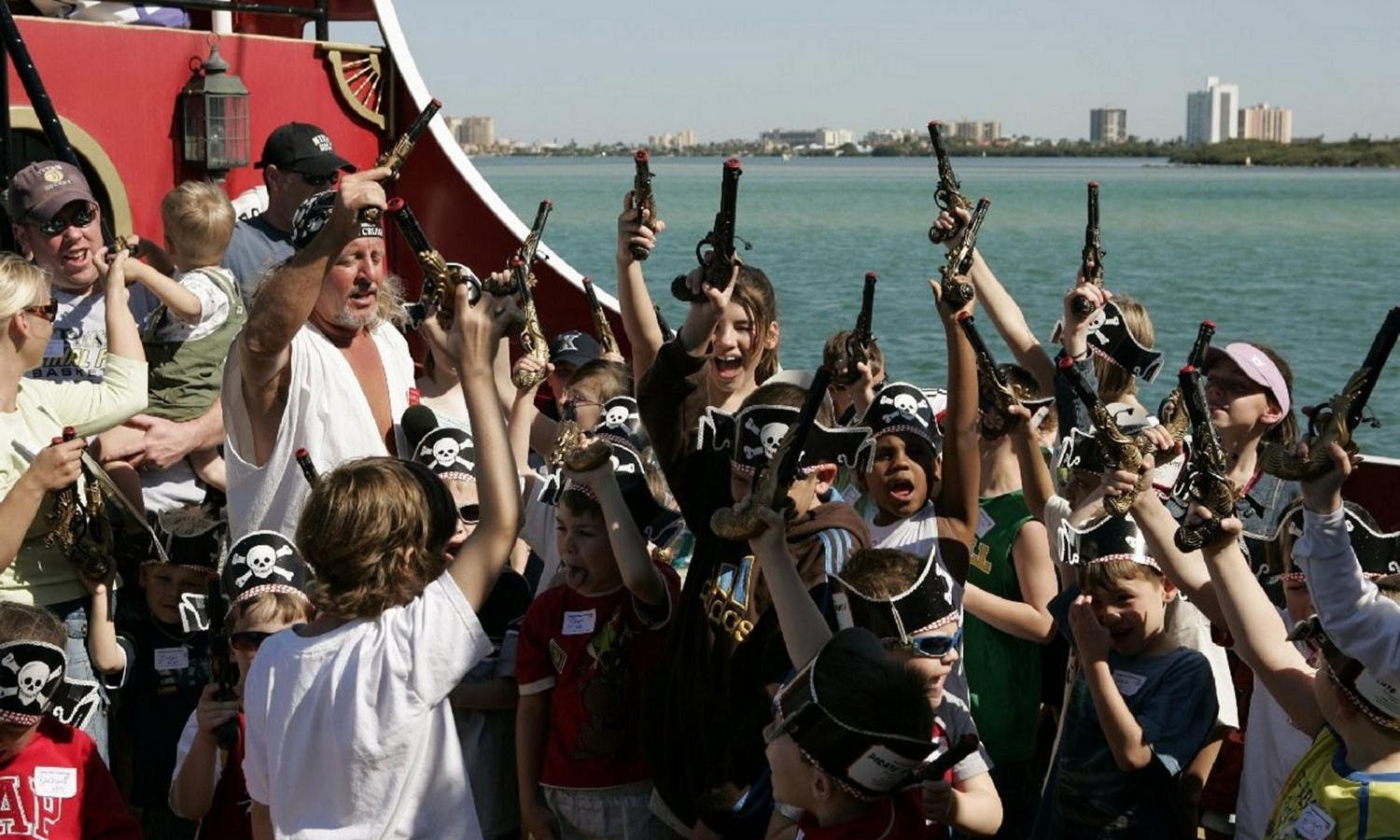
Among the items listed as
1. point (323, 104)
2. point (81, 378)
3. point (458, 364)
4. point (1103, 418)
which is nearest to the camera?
point (458, 364)

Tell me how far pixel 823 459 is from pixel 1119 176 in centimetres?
15239

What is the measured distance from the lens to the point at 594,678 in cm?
411

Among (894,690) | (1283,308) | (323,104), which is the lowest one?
(1283,308)

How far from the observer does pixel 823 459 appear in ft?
12.9

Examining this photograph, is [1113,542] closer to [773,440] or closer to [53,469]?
[773,440]

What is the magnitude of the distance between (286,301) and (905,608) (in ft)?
4.98

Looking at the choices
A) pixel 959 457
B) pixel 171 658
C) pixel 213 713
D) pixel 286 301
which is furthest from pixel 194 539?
pixel 959 457

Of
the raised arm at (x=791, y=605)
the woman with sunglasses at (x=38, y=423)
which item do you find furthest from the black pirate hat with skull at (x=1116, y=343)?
the woman with sunglasses at (x=38, y=423)

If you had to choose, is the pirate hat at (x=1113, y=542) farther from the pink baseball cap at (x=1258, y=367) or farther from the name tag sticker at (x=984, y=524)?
the pink baseball cap at (x=1258, y=367)

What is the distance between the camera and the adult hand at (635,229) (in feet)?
14.5

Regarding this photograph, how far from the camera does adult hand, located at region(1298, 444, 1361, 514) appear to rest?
3.04 m

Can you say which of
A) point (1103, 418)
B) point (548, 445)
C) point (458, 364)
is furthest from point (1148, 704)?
point (548, 445)

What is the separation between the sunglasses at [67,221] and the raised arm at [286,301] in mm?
1287

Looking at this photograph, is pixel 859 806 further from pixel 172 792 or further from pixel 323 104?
pixel 323 104
